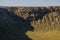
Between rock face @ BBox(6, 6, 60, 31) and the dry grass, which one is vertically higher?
rock face @ BBox(6, 6, 60, 31)

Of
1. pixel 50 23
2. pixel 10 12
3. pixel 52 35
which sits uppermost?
pixel 10 12

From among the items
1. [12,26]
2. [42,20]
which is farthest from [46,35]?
[12,26]

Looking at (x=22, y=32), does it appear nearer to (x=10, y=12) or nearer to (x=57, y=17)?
(x=10, y=12)

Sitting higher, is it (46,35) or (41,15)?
(41,15)

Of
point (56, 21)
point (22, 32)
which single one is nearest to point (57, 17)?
point (56, 21)

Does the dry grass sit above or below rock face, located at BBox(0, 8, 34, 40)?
below

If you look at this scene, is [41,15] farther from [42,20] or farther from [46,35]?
[46,35]

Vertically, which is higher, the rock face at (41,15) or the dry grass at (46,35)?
the rock face at (41,15)
